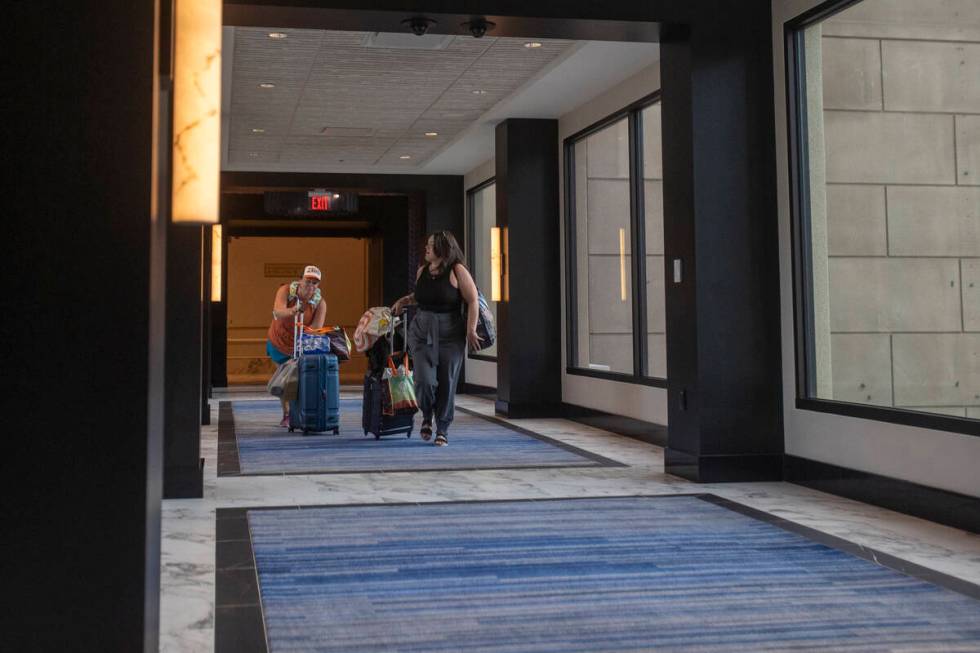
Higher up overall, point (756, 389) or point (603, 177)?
point (603, 177)

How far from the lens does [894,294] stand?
4.75 meters

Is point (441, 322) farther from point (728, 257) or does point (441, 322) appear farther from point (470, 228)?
point (470, 228)

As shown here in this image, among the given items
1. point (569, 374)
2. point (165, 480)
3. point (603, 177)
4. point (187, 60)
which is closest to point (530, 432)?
point (569, 374)

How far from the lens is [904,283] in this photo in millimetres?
4680

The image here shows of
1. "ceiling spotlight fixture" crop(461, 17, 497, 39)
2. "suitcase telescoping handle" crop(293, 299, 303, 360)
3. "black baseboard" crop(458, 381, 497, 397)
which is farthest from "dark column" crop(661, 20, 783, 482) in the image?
"black baseboard" crop(458, 381, 497, 397)

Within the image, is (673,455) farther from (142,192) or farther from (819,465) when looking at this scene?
(142,192)

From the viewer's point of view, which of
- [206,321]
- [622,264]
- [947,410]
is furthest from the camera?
[206,321]

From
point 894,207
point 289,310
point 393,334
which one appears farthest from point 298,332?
point 894,207

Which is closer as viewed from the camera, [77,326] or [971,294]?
[77,326]

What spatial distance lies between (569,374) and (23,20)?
313 inches

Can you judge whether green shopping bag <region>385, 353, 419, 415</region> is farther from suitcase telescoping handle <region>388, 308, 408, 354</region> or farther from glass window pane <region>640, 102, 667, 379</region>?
glass window pane <region>640, 102, 667, 379</region>

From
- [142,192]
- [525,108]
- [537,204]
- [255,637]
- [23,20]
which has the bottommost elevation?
[255,637]

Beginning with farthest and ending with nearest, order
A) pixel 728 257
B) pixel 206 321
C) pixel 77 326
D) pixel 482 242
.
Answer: pixel 482 242
pixel 206 321
pixel 728 257
pixel 77 326

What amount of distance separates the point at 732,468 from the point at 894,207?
5.19 feet
